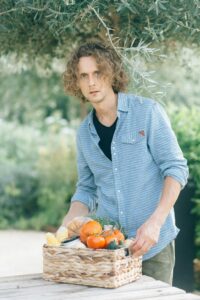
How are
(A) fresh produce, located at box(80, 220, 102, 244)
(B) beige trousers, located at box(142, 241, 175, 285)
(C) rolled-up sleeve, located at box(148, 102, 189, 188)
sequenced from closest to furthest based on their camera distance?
(A) fresh produce, located at box(80, 220, 102, 244)
(C) rolled-up sleeve, located at box(148, 102, 189, 188)
(B) beige trousers, located at box(142, 241, 175, 285)

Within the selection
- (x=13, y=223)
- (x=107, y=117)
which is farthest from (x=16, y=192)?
(x=107, y=117)

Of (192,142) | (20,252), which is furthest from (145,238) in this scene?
(20,252)

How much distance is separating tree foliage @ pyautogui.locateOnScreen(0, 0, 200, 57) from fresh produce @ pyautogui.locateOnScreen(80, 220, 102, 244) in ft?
3.17

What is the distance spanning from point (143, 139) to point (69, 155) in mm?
9278

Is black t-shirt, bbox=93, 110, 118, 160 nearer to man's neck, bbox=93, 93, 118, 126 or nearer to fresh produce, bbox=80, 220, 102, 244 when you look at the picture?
man's neck, bbox=93, 93, 118, 126

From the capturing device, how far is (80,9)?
11.6 feet

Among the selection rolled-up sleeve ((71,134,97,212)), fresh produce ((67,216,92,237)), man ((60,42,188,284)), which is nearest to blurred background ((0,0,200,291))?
man ((60,42,188,284))

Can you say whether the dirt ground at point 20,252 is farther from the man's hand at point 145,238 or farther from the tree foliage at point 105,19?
the man's hand at point 145,238

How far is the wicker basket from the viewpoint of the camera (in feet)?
10.0

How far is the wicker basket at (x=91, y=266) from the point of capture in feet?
10.0

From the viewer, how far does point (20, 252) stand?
10.2 metres

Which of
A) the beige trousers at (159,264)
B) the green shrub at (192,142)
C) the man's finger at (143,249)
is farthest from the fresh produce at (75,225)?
the green shrub at (192,142)

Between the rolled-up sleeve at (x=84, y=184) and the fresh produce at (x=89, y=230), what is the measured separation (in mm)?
636

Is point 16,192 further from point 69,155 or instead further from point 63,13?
point 63,13
